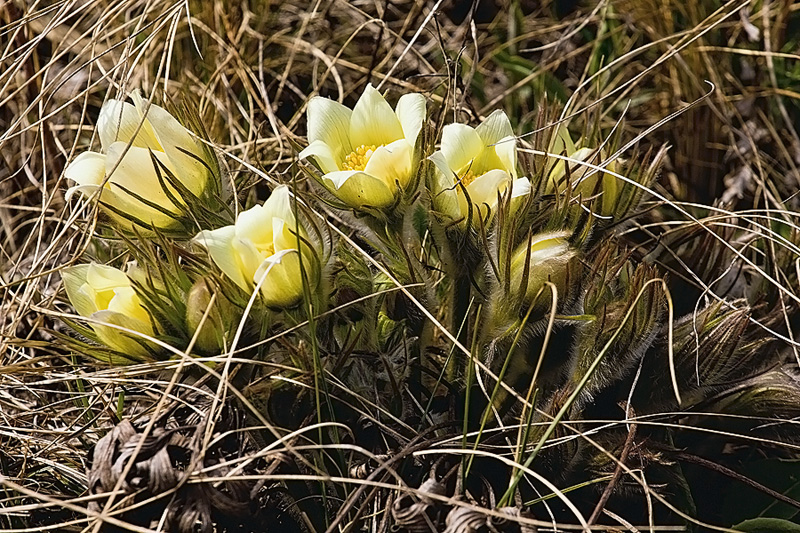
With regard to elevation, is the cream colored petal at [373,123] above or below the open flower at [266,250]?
above

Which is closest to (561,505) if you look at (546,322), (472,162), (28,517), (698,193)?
(546,322)

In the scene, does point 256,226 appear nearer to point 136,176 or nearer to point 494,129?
point 136,176

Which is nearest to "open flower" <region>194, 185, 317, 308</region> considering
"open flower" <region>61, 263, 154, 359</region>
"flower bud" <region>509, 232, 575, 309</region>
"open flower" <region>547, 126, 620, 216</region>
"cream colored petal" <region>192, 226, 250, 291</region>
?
"cream colored petal" <region>192, 226, 250, 291</region>

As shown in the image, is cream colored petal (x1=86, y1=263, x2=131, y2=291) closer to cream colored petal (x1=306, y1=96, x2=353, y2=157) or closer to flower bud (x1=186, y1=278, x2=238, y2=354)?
flower bud (x1=186, y1=278, x2=238, y2=354)

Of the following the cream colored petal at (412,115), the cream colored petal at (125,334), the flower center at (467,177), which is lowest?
the cream colored petal at (125,334)

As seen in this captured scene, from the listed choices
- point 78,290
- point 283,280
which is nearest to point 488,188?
point 283,280

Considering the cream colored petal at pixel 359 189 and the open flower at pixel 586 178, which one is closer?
the cream colored petal at pixel 359 189

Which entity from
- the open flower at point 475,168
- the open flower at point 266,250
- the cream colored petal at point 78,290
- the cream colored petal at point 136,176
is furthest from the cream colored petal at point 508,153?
the cream colored petal at point 78,290

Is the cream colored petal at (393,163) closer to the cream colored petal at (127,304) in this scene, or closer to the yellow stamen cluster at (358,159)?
the yellow stamen cluster at (358,159)
